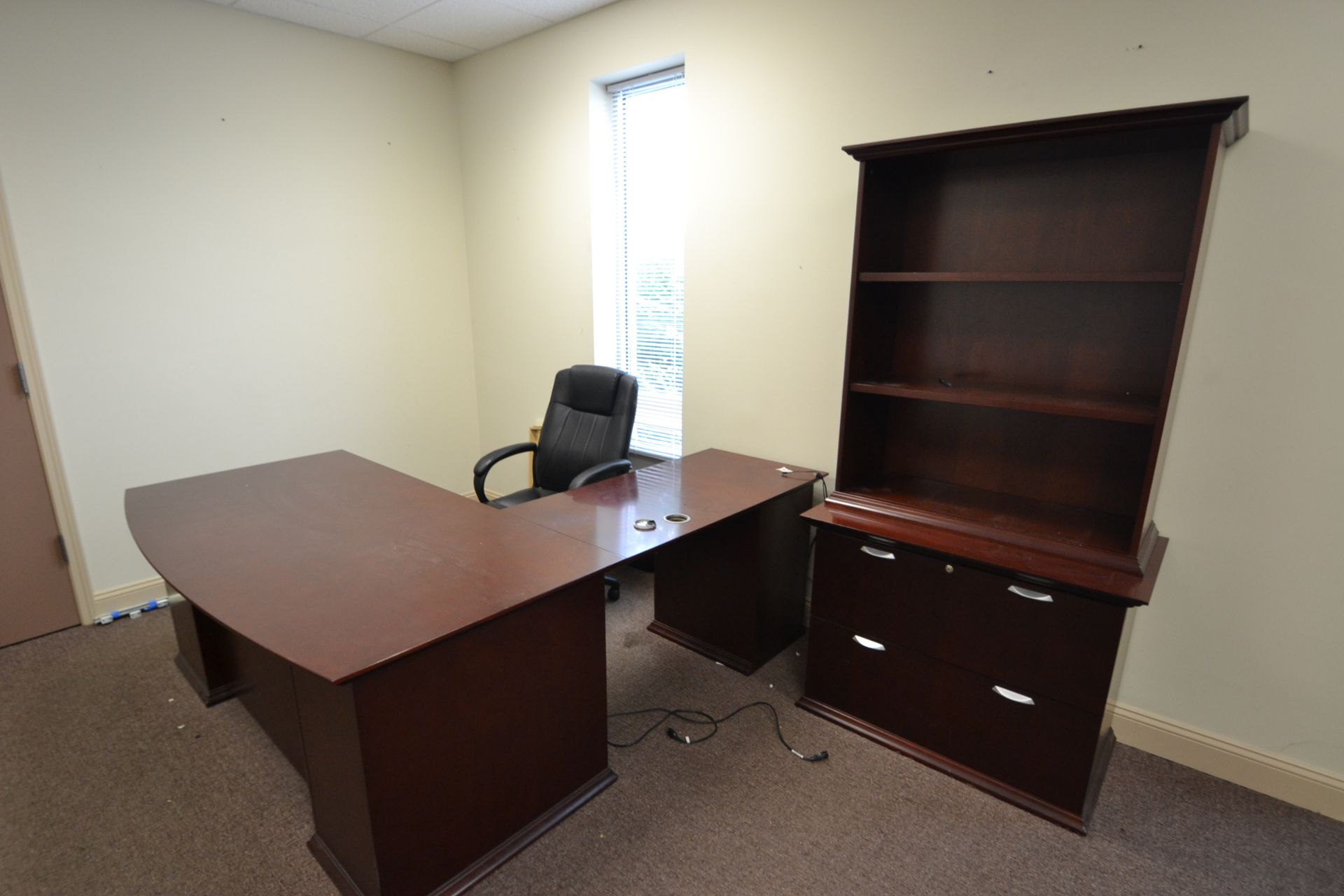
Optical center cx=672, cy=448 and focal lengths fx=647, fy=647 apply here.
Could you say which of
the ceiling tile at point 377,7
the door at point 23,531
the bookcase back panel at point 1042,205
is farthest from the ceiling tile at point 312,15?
the bookcase back panel at point 1042,205

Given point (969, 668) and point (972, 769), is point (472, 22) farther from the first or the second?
point (972, 769)

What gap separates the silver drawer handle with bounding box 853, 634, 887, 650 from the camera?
2.07 meters

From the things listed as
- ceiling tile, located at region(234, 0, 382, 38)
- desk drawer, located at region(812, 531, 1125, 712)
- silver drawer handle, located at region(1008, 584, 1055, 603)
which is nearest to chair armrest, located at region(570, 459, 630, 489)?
desk drawer, located at region(812, 531, 1125, 712)

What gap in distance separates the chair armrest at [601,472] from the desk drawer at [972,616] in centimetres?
98

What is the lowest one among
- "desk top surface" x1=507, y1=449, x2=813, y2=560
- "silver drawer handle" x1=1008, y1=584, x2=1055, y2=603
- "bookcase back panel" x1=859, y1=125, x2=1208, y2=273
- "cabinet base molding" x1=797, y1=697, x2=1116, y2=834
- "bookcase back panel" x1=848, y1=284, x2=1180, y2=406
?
"cabinet base molding" x1=797, y1=697, x2=1116, y2=834

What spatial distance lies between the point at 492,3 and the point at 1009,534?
3010 mm

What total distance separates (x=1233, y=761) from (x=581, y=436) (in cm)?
258

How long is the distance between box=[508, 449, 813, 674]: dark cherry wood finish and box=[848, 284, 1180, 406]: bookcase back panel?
0.60 meters

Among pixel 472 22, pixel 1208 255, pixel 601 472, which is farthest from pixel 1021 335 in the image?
pixel 472 22

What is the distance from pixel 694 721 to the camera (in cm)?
221

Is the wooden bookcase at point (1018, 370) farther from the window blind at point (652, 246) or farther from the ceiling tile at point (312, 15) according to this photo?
the ceiling tile at point (312, 15)

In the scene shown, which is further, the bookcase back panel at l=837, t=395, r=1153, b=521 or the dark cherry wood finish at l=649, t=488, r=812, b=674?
the dark cherry wood finish at l=649, t=488, r=812, b=674

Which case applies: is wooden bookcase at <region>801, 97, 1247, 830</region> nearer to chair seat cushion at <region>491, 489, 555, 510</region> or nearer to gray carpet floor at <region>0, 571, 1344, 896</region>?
gray carpet floor at <region>0, 571, 1344, 896</region>

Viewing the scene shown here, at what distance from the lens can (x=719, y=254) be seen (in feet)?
9.10
